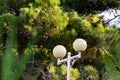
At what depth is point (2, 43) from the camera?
21.0 ft

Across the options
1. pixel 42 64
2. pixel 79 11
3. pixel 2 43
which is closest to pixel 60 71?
pixel 42 64

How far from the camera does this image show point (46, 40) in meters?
6.61

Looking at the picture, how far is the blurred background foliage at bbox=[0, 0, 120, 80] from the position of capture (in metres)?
6.23

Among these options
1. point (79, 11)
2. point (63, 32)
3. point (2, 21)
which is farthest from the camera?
point (79, 11)

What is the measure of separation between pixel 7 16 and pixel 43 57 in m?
1.06

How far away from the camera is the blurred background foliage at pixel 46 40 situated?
6.23 metres

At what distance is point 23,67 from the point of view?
6391 mm

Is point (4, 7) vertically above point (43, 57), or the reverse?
point (4, 7)

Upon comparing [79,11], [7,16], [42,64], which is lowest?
[42,64]

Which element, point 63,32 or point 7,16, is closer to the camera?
point 7,16

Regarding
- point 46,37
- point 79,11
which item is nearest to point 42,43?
point 46,37

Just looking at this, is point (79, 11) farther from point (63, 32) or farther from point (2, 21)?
point (2, 21)

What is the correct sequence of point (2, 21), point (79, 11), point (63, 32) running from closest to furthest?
point (2, 21), point (63, 32), point (79, 11)

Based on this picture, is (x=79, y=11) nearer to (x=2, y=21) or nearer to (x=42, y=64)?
(x=42, y=64)
